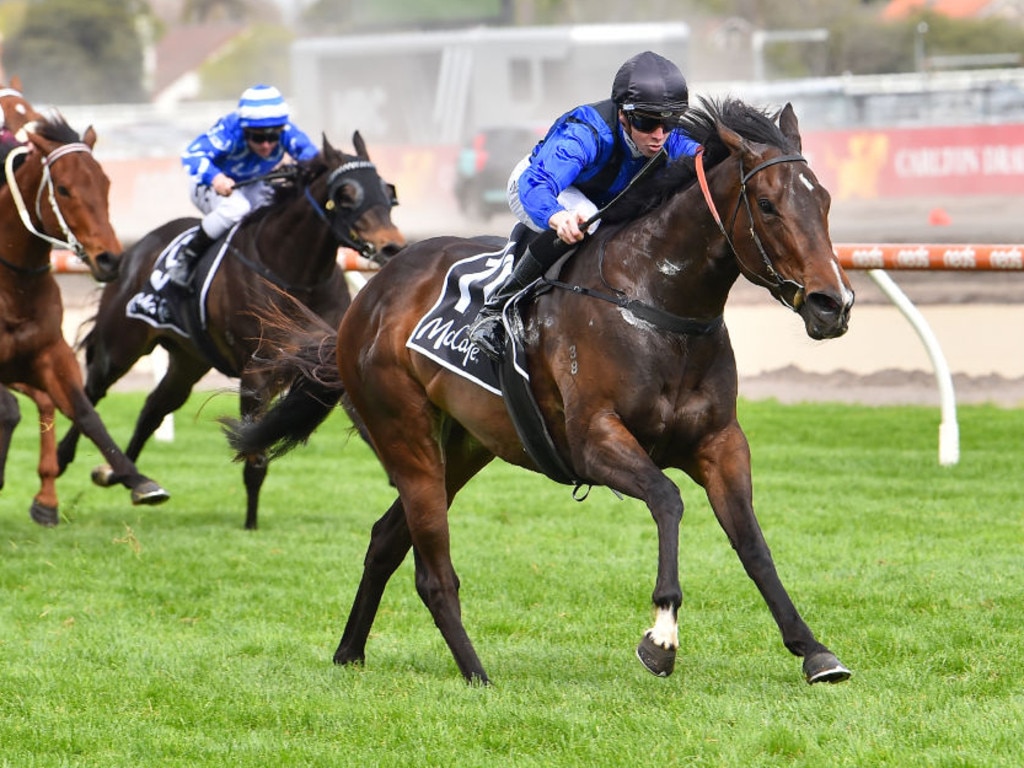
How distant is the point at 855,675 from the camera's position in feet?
16.0

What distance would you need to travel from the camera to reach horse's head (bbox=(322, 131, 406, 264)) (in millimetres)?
8367

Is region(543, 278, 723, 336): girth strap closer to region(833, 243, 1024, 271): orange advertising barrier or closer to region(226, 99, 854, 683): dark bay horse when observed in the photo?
region(226, 99, 854, 683): dark bay horse

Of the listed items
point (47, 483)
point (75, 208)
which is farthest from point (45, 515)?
point (75, 208)

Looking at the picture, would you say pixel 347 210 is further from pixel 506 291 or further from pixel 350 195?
pixel 506 291

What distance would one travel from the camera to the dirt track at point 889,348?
11367 millimetres

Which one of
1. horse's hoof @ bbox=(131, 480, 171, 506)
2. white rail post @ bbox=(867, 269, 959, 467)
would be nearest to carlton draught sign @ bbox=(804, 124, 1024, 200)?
white rail post @ bbox=(867, 269, 959, 467)

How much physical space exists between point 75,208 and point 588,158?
3561mm

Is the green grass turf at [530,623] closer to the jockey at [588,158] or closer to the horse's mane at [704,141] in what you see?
the jockey at [588,158]

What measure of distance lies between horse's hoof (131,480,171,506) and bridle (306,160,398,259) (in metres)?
1.87

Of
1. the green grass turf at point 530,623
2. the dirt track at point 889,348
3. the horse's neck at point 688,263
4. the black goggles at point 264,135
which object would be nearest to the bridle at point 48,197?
the black goggles at point 264,135

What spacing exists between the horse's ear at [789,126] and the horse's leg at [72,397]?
12.8 ft

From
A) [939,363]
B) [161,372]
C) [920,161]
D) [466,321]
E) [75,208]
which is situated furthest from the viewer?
[920,161]

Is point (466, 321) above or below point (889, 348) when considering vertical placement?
above

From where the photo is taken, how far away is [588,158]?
488 cm
